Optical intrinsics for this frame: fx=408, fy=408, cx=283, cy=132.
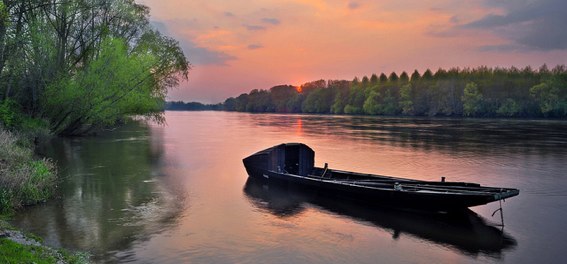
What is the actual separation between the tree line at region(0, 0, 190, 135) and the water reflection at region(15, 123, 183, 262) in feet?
20.2

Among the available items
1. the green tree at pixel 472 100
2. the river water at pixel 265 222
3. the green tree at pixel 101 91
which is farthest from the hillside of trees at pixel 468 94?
the green tree at pixel 101 91

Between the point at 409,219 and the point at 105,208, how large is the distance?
13.3 meters

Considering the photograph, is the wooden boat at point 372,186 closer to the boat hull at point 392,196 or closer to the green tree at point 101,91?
the boat hull at point 392,196

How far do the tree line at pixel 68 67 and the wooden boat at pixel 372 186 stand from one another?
62.1 ft

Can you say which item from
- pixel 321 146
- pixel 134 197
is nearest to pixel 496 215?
pixel 134 197

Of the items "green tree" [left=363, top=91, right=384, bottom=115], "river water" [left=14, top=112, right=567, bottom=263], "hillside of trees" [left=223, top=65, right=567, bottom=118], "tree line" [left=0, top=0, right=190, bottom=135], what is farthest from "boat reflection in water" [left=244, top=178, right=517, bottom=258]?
"green tree" [left=363, top=91, right=384, bottom=115]

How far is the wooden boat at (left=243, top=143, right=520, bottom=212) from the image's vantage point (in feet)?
53.4

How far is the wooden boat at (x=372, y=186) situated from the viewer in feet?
53.4

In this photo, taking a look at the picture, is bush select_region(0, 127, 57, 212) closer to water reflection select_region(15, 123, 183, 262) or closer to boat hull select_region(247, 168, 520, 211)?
water reflection select_region(15, 123, 183, 262)

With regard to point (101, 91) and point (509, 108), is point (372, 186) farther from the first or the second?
point (509, 108)

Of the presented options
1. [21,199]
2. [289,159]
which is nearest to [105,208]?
[21,199]

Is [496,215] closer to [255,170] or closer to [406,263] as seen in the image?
[406,263]

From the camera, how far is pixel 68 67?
129 feet

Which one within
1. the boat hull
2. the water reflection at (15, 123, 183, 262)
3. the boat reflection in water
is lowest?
the boat reflection in water
